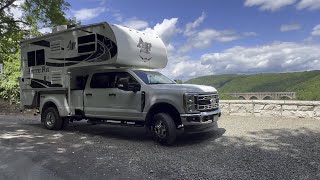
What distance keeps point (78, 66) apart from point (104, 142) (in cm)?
276

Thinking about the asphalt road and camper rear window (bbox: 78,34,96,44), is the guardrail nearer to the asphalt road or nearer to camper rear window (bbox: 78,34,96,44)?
the asphalt road

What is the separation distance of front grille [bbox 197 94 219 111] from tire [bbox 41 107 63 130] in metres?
5.48

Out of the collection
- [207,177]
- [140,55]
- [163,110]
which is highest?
[140,55]

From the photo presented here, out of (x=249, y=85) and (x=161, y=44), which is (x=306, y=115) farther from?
(x=249, y=85)

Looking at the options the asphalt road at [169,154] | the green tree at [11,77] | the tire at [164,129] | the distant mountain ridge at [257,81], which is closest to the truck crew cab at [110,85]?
the tire at [164,129]

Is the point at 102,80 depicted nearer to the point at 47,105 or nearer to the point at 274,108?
the point at 47,105

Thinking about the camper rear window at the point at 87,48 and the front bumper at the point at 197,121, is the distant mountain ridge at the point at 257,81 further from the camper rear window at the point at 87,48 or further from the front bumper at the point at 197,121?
the front bumper at the point at 197,121

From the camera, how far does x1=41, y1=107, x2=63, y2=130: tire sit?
1183 centimetres

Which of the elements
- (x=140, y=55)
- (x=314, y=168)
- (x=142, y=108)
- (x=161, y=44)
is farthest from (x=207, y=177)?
(x=161, y=44)

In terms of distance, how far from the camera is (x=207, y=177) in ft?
19.1

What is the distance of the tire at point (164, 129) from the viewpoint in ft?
27.7

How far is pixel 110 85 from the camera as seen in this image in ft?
33.1

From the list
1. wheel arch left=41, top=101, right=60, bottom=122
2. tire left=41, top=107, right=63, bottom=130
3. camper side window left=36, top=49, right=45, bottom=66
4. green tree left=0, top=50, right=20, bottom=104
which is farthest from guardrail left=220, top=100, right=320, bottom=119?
green tree left=0, top=50, right=20, bottom=104

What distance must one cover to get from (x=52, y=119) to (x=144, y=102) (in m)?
4.44
